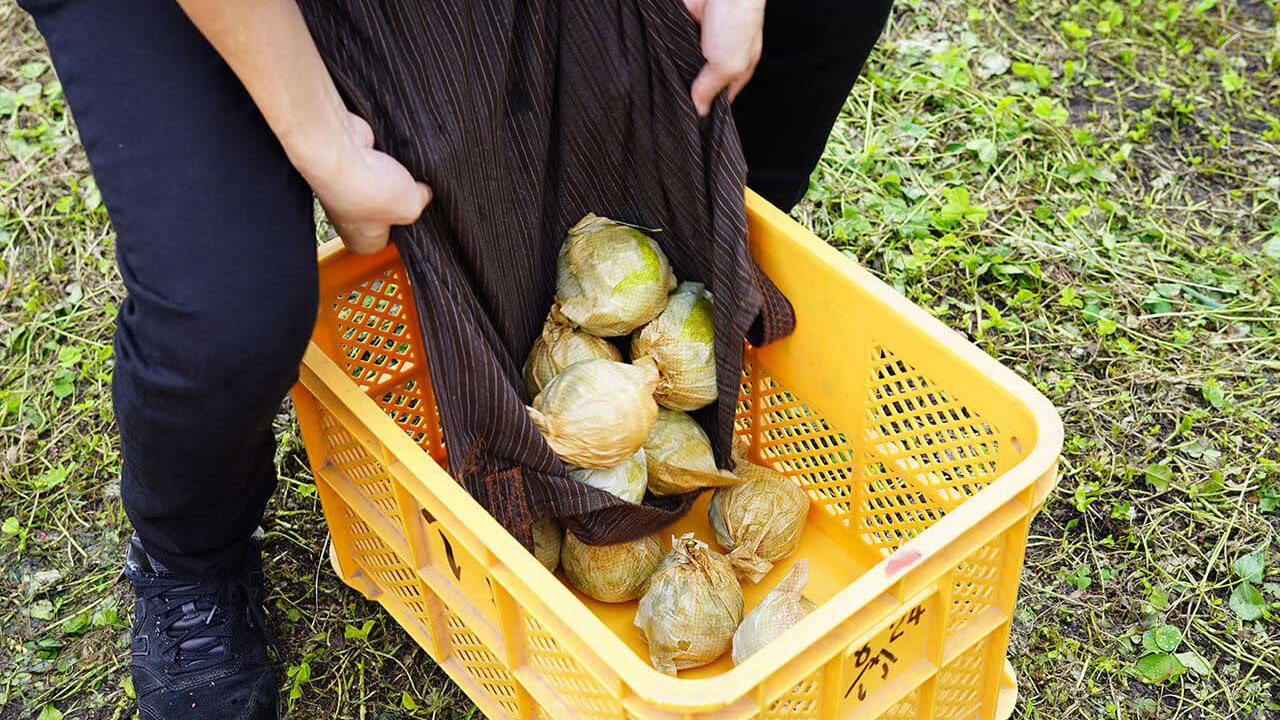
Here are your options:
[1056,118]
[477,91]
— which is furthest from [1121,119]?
[477,91]

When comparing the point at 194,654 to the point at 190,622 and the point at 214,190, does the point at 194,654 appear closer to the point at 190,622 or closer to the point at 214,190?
the point at 190,622

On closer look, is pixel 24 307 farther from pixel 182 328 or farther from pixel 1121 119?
pixel 1121 119

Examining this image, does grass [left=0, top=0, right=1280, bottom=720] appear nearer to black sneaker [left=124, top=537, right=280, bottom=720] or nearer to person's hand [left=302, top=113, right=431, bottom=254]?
black sneaker [left=124, top=537, right=280, bottom=720]

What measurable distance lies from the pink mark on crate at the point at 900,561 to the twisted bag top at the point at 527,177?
1.22 ft

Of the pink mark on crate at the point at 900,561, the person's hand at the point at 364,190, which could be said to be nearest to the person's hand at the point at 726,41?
the person's hand at the point at 364,190

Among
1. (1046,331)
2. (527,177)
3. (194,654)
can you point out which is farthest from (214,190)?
(1046,331)

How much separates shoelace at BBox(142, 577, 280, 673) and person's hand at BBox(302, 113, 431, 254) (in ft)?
1.72

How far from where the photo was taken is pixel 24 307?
1.93 metres

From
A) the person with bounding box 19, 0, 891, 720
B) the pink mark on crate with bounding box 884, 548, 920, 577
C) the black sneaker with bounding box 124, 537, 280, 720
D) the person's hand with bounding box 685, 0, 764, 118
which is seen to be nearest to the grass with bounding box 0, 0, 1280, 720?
the black sneaker with bounding box 124, 537, 280, 720

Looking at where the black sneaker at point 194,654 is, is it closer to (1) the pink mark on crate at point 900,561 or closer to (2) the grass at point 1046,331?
(2) the grass at point 1046,331

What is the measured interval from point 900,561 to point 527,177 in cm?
Result: 61

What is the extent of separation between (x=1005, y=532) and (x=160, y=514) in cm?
87

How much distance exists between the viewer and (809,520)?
5.08 feet

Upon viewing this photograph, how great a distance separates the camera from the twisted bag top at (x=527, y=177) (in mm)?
1146
